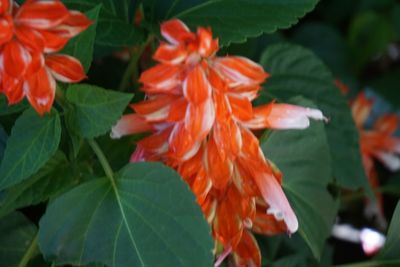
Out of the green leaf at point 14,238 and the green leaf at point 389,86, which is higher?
the green leaf at point 14,238

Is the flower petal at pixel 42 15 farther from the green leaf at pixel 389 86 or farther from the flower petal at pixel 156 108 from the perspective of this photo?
the green leaf at pixel 389 86

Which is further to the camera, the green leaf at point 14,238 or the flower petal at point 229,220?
the green leaf at point 14,238

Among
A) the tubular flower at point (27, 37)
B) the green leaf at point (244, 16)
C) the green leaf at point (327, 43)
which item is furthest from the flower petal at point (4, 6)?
the green leaf at point (327, 43)

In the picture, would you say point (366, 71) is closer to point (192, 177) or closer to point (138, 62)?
point (138, 62)

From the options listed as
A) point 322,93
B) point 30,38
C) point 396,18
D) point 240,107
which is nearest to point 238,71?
point 240,107

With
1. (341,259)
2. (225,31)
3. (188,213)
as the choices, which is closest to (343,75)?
(341,259)

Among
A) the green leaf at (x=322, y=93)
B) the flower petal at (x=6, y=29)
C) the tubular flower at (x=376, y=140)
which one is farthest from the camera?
the tubular flower at (x=376, y=140)

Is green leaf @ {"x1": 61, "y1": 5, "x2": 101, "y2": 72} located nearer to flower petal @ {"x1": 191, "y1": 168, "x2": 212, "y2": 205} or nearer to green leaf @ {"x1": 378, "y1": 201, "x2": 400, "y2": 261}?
flower petal @ {"x1": 191, "y1": 168, "x2": 212, "y2": 205}
